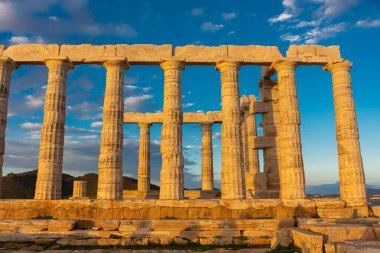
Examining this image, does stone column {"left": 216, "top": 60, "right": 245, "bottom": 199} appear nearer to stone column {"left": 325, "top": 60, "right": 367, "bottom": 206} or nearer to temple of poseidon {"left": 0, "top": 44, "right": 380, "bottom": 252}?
temple of poseidon {"left": 0, "top": 44, "right": 380, "bottom": 252}

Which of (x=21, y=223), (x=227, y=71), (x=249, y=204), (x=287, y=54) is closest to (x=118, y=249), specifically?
(x=21, y=223)

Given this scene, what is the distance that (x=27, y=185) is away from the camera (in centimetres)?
5806

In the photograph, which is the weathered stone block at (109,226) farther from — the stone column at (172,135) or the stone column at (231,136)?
the stone column at (231,136)

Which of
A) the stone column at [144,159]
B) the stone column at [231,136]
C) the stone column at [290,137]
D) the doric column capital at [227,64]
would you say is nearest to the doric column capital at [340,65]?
the stone column at [290,137]

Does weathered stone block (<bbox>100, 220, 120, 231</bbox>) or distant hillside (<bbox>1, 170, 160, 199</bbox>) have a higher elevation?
distant hillside (<bbox>1, 170, 160, 199</bbox>)

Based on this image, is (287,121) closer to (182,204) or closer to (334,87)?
(334,87)

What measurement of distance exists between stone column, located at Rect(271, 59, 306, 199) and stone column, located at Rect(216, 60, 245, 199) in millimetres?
2884

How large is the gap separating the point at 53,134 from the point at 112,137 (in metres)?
3.82

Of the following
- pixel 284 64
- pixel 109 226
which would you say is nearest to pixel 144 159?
pixel 109 226

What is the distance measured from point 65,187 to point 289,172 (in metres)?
52.7

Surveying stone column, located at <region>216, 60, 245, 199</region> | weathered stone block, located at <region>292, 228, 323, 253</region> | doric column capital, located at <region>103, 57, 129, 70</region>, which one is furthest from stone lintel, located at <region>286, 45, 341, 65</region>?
weathered stone block, located at <region>292, 228, 323, 253</region>

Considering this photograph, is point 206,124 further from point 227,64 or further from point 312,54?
point 312,54

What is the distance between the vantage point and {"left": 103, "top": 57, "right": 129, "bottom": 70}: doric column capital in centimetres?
2197

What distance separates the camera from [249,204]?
1972 cm
